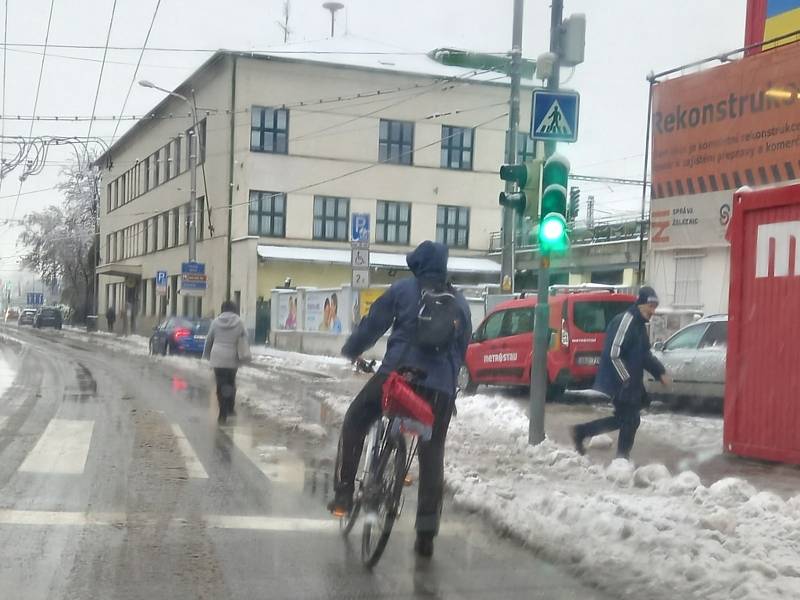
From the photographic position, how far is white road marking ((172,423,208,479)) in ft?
27.9

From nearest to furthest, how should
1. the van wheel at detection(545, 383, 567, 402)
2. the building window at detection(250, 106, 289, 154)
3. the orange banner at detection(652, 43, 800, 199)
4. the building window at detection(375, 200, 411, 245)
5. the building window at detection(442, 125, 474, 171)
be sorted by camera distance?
Result: the orange banner at detection(652, 43, 800, 199), the van wheel at detection(545, 383, 567, 402), the building window at detection(250, 106, 289, 154), the building window at detection(375, 200, 411, 245), the building window at detection(442, 125, 474, 171)

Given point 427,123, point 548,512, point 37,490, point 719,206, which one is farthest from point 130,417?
point 427,123

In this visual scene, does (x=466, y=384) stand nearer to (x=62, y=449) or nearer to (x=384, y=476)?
(x=62, y=449)

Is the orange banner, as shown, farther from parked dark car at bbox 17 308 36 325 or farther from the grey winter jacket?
parked dark car at bbox 17 308 36 325

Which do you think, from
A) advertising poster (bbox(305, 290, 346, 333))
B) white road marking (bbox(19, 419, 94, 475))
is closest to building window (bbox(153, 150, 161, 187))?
advertising poster (bbox(305, 290, 346, 333))

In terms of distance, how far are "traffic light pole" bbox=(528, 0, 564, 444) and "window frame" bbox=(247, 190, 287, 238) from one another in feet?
100

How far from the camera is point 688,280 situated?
1847cm

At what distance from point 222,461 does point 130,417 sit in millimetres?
4006

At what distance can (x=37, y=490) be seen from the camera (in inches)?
297

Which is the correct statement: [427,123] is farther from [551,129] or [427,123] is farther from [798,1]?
[551,129]

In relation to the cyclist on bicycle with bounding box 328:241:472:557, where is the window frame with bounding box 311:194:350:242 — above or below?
above

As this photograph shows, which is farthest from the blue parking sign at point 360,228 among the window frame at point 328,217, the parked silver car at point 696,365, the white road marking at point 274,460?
the window frame at point 328,217

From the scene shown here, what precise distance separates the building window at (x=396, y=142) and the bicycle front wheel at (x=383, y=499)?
120 feet

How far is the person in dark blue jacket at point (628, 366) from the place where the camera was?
8.67 meters
